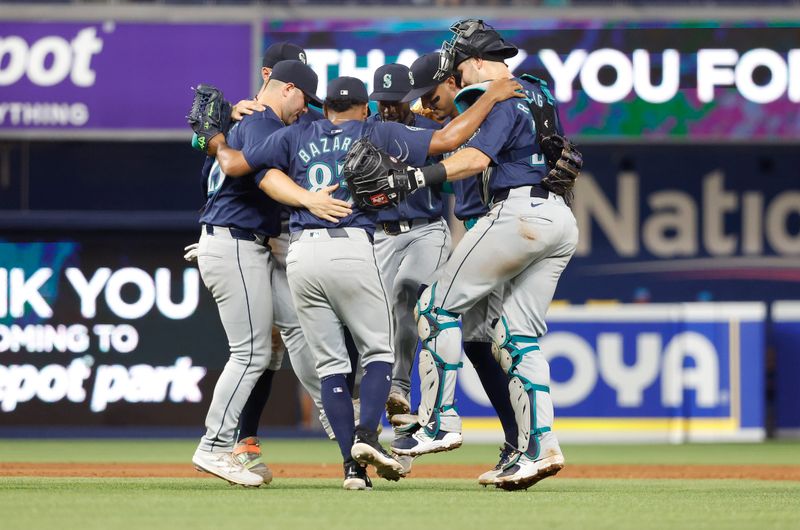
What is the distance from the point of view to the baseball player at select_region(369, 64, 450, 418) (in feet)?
21.4

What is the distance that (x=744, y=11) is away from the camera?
11883 mm

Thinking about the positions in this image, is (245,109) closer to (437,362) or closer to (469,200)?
(469,200)

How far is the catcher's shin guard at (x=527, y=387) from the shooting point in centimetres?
557

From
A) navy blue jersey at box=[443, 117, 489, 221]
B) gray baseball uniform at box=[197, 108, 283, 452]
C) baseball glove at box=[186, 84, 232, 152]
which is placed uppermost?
baseball glove at box=[186, 84, 232, 152]

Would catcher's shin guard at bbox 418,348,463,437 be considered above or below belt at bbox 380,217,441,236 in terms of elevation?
below

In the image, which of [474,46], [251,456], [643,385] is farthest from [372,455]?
[643,385]

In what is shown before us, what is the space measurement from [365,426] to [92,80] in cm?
711

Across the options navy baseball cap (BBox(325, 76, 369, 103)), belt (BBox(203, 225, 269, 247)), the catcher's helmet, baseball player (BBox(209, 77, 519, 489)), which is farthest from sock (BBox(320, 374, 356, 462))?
the catcher's helmet

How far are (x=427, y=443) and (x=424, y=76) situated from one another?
5.55 feet

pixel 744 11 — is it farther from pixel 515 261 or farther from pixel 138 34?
pixel 515 261

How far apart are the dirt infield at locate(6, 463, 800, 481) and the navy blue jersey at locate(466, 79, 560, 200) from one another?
6.70 feet

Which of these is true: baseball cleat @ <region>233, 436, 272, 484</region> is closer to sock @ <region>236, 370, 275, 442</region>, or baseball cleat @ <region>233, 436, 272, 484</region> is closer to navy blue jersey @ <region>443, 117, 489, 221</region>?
sock @ <region>236, 370, 275, 442</region>

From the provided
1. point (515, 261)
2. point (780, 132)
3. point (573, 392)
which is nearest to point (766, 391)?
point (573, 392)

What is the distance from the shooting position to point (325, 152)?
18.1 ft
